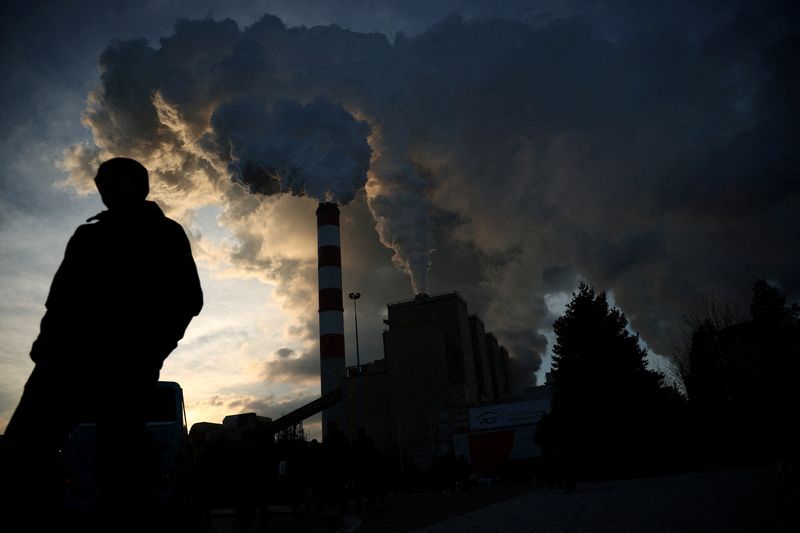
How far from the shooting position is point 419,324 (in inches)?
1877

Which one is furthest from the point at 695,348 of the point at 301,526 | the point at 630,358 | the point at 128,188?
the point at 128,188

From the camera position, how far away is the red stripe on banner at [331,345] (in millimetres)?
40031

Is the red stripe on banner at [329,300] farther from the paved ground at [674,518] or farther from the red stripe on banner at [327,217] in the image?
the paved ground at [674,518]

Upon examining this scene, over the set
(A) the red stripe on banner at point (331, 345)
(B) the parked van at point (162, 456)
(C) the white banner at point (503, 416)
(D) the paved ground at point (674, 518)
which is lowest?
(D) the paved ground at point (674, 518)

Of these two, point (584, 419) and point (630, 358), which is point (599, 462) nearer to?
point (584, 419)

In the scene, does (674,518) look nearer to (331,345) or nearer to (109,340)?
(109,340)

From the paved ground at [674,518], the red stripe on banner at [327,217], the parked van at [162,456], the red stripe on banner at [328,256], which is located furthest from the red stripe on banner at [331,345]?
the paved ground at [674,518]

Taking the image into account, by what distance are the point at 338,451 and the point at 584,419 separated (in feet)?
43.4

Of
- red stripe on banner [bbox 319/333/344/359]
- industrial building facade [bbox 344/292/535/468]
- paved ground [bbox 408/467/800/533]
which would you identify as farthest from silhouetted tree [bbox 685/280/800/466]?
red stripe on banner [bbox 319/333/344/359]

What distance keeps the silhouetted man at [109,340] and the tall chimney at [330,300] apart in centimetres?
3823

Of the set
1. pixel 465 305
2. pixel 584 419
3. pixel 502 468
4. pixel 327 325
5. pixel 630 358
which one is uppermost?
pixel 465 305

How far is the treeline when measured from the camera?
1547cm

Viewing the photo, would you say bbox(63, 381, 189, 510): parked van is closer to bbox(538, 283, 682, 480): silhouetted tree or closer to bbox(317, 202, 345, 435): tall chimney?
bbox(538, 283, 682, 480): silhouetted tree

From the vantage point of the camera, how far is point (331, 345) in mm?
40406
